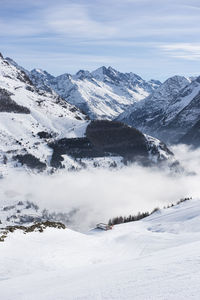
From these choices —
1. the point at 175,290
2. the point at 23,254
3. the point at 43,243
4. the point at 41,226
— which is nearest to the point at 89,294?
the point at 175,290

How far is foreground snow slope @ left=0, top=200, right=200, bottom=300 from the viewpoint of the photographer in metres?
19.6

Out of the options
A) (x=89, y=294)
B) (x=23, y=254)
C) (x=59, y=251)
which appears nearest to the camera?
(x=89, y=294)

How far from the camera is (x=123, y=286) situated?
20406 millimetres

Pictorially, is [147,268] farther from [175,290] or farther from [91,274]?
[175,290]

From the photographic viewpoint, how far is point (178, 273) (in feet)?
71.0

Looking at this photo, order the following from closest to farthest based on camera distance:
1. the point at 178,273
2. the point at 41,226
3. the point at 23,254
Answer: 1. the point at 178,273
2. the point at 23,254
3. the point at 41,226

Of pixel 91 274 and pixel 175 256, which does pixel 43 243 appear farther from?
pixel 175 256

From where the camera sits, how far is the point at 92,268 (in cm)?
2889

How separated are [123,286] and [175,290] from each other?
11.6 feet

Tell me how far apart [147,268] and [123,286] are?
4261 millimetres

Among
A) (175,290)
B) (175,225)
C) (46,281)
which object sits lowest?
(175,225)

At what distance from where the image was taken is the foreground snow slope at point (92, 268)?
19.6 m

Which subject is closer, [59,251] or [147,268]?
[147,268]

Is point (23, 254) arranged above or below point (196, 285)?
below
